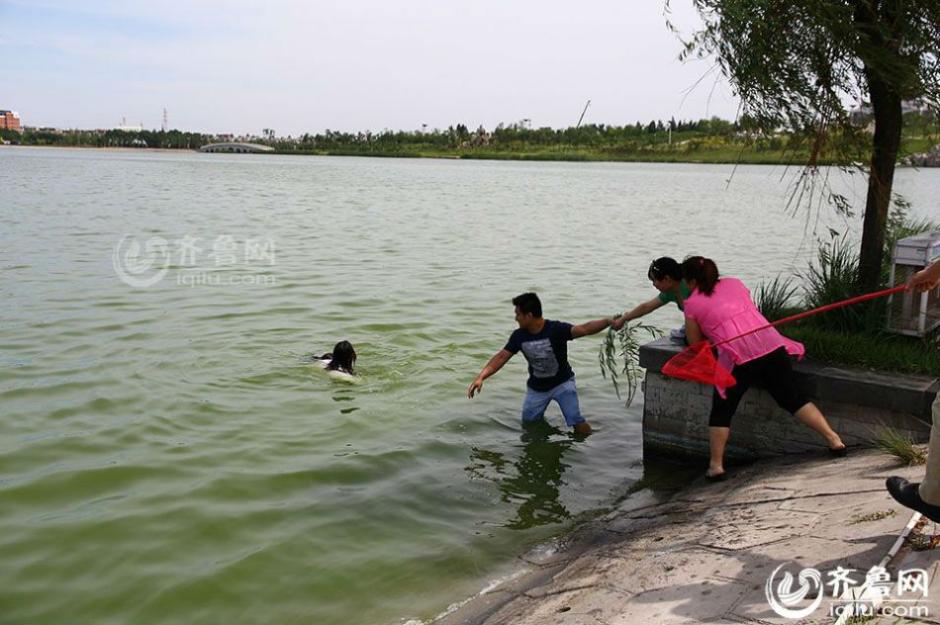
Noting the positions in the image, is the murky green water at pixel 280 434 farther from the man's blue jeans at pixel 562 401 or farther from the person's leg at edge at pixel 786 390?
the person's leg at edge at pixel 786 390

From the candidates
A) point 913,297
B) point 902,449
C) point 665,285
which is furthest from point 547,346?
point 902,449

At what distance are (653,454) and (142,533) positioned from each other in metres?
4.47

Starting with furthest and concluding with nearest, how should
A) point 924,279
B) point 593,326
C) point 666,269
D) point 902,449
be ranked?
point 593,326
point 666,269
point 902,449
point 924,279

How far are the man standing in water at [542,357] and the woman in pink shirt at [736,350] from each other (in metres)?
1.30

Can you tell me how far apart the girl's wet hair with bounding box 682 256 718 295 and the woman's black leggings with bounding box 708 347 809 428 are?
67 centimetres

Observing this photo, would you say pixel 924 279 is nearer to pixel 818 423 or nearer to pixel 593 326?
pixel 818 423

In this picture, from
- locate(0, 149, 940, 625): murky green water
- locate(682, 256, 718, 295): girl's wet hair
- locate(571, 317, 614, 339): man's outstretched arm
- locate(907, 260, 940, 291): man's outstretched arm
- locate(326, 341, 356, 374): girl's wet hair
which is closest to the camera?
locate(907, 260, 940, 291): man's outstretched arm

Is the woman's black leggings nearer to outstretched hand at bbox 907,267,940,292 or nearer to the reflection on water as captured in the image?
outstretched hand at bbox 907,267,940,292

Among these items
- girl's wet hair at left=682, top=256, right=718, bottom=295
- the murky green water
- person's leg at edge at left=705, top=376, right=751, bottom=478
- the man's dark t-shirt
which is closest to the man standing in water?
the man's dark t-shirt

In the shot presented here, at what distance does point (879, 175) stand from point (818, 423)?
120 inches

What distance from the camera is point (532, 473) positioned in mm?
7992

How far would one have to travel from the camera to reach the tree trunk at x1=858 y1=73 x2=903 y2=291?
8.20m

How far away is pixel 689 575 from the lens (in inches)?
183

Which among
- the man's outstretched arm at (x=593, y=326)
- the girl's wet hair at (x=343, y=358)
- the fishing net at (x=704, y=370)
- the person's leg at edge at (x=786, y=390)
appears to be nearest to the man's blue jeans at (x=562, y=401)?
the man's outstretched arm at (x=593, y=326)
